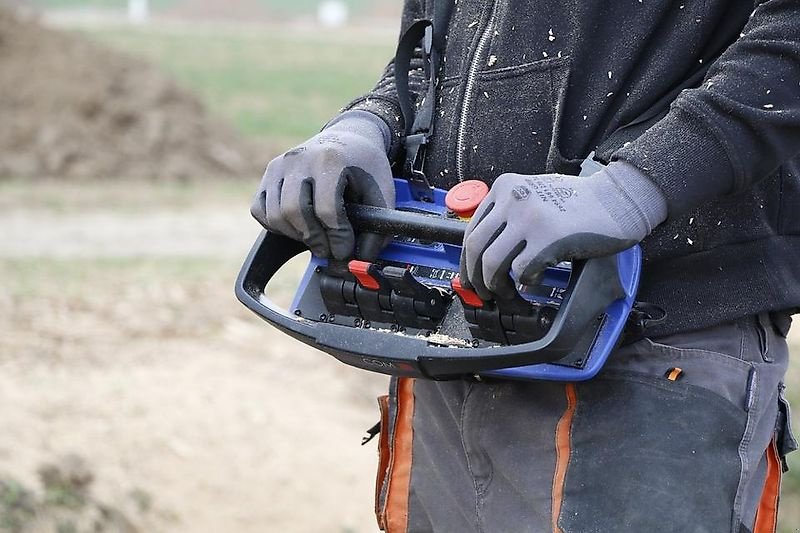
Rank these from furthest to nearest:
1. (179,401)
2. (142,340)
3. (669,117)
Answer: (142,340) → (179,401) → (669,117)

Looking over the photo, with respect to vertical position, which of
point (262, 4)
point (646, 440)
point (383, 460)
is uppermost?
point (646, 440)

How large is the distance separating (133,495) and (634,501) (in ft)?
8.33

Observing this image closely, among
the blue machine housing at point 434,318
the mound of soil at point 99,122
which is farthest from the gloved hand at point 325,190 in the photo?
the mound of soil at point 99,122

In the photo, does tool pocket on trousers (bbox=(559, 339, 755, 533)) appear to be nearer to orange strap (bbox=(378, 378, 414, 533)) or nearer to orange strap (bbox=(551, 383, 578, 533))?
orange strap (bbox=(551, 383, 578, 533))

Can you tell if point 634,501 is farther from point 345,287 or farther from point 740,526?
point 345,287

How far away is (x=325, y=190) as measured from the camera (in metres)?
1.87

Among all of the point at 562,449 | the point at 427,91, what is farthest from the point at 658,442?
the point at 427,91

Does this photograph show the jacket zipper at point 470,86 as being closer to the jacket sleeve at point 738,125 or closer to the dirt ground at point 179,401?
the jacket sleeve at point 738,125

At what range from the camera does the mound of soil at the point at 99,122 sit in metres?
11.5

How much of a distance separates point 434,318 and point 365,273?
5.1 inches

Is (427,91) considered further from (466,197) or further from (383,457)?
(383,457)

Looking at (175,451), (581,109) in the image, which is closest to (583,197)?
(581,109)

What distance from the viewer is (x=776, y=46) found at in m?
1.63

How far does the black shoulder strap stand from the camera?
81.7 inches
